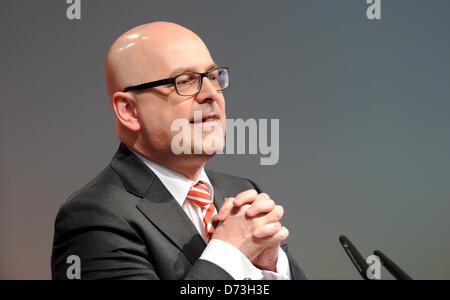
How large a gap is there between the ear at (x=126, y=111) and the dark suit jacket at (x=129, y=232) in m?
0.10

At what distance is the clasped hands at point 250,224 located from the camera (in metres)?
1.21

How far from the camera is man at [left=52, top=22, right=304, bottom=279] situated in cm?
120

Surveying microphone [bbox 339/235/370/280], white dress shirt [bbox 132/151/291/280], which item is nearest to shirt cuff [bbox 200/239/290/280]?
white dress shirt [bbox 132/151/291/280]

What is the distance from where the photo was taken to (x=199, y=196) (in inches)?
55.1

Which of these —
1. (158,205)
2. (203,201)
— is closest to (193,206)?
(203,201)

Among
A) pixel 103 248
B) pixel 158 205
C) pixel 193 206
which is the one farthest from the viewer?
pixel 193 206

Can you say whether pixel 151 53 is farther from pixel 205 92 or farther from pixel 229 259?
pixel 229 259

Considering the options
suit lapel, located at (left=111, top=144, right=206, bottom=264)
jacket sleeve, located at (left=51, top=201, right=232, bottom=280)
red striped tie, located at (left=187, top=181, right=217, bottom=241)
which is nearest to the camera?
jacket sleeve, located at (left=51, top=201, right=232, bottom=280)

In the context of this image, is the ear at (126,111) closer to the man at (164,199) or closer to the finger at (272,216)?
the man at (164,199)

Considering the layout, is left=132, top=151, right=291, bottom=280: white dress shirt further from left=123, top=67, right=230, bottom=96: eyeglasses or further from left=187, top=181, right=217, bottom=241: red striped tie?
left=123, top=67, right=230, bottom=96: eyeglasses

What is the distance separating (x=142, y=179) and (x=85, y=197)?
0.16 meters

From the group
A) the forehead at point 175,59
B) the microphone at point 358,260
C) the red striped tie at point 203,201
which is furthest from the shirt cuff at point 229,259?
the forehead at point 175,59

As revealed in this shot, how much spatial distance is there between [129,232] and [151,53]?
17.9 inches
